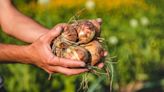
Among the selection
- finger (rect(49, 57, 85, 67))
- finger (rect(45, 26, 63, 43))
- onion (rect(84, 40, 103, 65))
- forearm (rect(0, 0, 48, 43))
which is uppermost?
forearm (rect(0, 0, 48, 43))

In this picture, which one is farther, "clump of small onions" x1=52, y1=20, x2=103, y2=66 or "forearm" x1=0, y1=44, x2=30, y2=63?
"forearm" x1=0, y1=44, x2=30, y2=63

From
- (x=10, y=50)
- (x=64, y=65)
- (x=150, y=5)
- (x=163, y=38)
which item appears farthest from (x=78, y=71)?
(x=150, y=5)

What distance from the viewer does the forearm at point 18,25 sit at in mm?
3225

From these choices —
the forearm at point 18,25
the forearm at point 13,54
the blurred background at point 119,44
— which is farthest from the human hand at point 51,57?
the blurred background at point 119,44

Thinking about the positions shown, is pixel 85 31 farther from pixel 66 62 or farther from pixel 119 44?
pixel 119 44

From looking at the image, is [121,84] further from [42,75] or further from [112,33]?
[42,75]

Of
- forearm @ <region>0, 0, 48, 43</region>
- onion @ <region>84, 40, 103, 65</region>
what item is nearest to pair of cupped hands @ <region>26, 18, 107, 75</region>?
onion @ <region>84, 40, 103, 65</region>

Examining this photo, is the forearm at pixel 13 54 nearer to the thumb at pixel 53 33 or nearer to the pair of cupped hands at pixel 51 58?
the pair of cupped hands at pixel 51 58

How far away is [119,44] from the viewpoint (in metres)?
5.68

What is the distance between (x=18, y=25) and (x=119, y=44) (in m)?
2.49

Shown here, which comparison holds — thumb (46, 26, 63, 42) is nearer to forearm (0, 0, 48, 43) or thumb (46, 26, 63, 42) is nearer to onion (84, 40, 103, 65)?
onion (84, 40, 103, 65)

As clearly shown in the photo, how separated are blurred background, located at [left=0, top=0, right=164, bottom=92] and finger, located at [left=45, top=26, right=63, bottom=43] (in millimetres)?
2298

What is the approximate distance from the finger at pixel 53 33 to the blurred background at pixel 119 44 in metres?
2.30

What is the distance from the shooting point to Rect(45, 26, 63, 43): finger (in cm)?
266
